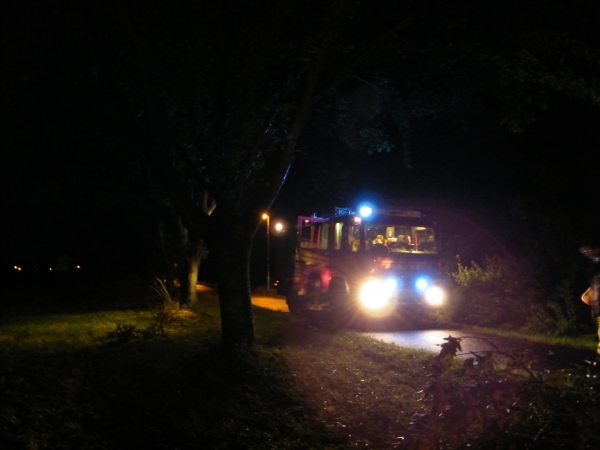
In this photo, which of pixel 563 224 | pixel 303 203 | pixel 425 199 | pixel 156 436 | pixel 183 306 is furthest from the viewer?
pixel 303 203

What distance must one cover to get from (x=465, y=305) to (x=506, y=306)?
→ 42.7 inches

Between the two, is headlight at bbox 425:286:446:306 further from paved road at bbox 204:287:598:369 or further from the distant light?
the distant light

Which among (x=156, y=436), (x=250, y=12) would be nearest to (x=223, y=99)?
(x=250, y=12)

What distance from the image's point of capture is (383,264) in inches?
589

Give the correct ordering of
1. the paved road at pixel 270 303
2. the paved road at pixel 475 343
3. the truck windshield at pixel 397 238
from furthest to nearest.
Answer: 1. the paved road at pixel 270 303
2. the truck windshield at pixel 397 238
3. the paved road at pixel 475 343

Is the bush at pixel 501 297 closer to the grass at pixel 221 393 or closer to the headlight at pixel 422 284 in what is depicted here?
the headlight at pixel 422 284

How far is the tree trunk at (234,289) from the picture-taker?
10.9 metres

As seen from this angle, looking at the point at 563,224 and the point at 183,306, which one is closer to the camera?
the point at 563,224

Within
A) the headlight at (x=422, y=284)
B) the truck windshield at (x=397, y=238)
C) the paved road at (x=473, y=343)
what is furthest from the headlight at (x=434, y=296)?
the truck windshield at (x=397, y=238)

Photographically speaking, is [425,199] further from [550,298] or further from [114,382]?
[114,382]

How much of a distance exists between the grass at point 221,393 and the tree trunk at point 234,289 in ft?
1.38

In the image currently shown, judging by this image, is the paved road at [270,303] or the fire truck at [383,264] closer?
the fire truck at [383,264]

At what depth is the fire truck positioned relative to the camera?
1505cm

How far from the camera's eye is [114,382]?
30.5 ft
